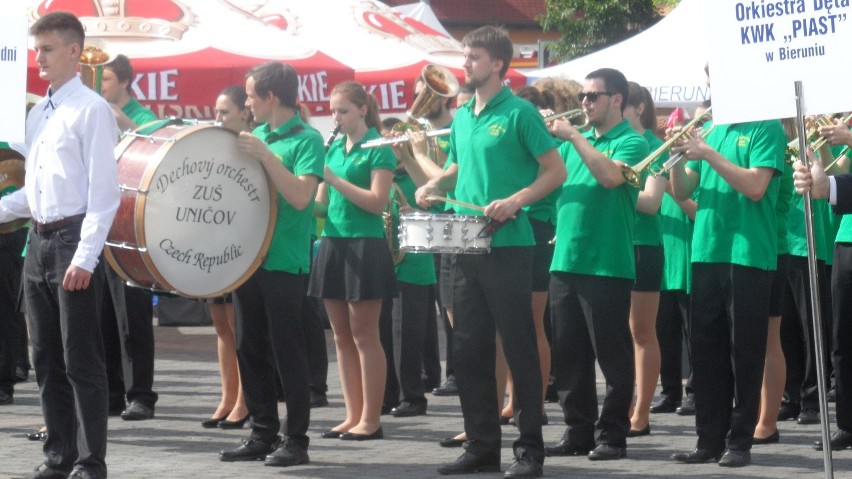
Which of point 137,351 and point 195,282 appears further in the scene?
point 137,351

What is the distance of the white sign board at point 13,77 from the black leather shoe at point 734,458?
3771mm

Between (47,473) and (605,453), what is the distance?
8.93ft

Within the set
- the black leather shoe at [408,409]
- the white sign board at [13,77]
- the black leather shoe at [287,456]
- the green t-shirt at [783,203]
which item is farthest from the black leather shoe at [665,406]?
the white sign board at [13,77]

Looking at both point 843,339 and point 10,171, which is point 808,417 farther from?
point 10,171

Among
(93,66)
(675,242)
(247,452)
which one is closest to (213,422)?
(247,452)

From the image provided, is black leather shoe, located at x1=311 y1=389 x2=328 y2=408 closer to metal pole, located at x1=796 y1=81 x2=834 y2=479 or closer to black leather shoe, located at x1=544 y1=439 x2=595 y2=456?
black leather shoe, located at x1=544 y1=439 x2=595 y2=456

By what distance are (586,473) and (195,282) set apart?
81.6 inches

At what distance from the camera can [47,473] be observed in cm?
700

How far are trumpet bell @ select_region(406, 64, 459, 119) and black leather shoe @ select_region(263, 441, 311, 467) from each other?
2517mm

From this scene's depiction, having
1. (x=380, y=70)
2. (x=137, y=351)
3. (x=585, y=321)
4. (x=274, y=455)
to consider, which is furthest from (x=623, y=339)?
(x=380, y=70)

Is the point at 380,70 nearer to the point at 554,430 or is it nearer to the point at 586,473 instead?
the point at 554,430

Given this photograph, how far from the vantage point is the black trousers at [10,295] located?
10.3 meters

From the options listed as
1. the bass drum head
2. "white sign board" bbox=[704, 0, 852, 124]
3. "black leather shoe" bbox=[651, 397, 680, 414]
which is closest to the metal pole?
"white sign board" bbox=[704, 0, 852, 124]

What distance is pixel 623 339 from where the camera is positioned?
775 cm
